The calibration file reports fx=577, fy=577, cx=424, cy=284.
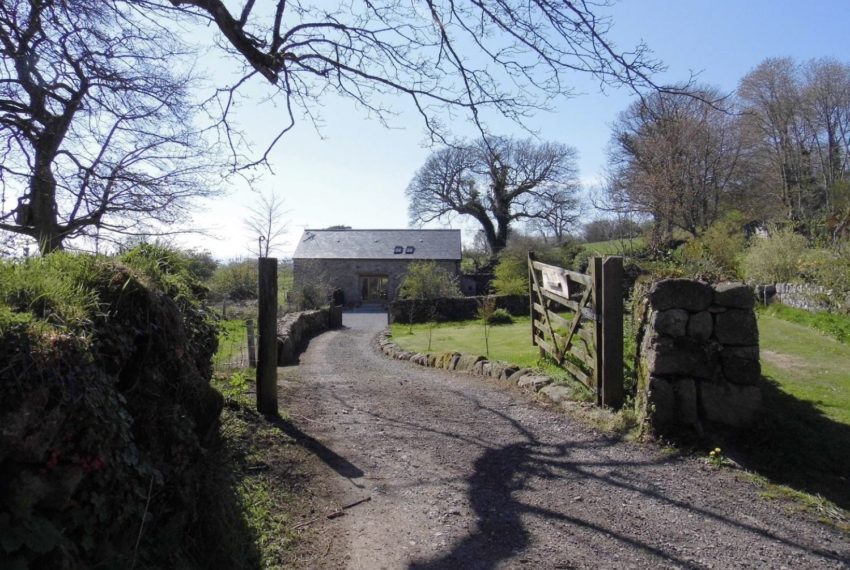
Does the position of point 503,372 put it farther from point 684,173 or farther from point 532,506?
point 684,173

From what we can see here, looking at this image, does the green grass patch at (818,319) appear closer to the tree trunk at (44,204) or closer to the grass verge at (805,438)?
the grass verge at (805,438)

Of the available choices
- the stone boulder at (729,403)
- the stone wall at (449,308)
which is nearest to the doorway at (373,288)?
the stone wall at (449,308)

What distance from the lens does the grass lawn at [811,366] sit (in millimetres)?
6168

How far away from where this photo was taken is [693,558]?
10.7ft

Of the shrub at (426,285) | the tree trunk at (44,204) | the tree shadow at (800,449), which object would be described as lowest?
the tree shadow at (800,449)

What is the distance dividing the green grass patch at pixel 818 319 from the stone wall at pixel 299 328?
11359 millimetres

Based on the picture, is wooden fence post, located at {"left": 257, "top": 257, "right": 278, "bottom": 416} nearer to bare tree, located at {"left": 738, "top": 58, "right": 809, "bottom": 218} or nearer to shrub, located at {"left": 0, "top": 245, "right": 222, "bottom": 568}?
shrub, located at {"left": 0, "top": 245, "right": 222, "bottom": 568}

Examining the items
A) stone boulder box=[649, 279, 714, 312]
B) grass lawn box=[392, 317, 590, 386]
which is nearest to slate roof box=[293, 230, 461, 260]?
grass lawn box=[392, 317, 590, 386]

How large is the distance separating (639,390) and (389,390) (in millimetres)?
3614

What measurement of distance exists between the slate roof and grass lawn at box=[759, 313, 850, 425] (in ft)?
103

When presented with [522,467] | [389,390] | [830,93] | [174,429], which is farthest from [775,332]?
[830,93]

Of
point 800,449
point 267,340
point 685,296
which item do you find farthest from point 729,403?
point 267,340

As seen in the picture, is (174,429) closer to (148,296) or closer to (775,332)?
(148,296)

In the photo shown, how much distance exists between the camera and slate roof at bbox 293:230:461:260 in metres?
41.7
